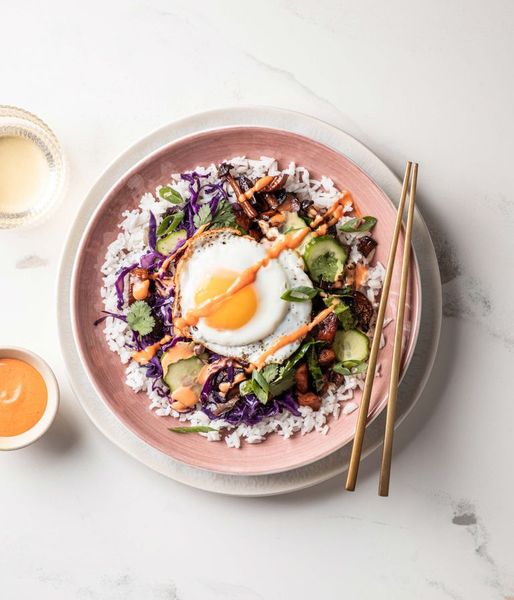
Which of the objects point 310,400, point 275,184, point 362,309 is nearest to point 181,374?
point 310,400

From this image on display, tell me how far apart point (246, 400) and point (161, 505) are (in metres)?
0.97

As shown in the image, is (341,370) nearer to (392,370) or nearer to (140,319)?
(392,370)

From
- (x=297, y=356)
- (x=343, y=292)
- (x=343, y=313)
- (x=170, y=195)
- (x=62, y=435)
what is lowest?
(x=62, y=435)

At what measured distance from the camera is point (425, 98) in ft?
13.9

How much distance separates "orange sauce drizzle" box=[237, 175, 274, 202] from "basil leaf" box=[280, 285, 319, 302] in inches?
23.6

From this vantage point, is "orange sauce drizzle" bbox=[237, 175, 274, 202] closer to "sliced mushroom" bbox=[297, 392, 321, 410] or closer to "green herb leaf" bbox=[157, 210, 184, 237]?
"green herb leaf" bbox=[157, 210, 184, 237]

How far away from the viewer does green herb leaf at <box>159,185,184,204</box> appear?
393cm

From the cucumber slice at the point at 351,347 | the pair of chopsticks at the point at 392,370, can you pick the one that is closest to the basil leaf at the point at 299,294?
→ the cucumber slice at the point at 351,347

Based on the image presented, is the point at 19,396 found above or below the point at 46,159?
below

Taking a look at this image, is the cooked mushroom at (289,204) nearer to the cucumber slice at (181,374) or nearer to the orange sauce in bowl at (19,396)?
the cucumber slice at (181,374)

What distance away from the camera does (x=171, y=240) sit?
4.02m

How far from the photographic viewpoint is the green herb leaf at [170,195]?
12.9 feet

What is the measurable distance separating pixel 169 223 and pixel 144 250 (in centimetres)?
22

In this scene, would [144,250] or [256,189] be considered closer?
[256,189]
